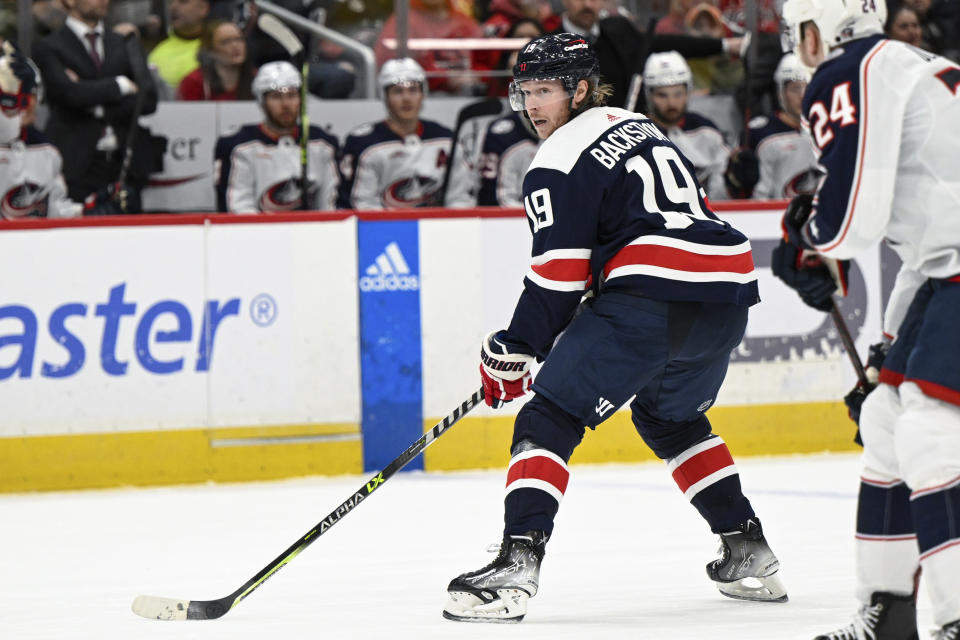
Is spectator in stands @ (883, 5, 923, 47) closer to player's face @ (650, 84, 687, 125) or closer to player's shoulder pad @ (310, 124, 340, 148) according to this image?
player's face @ (650, 84, 687, 125)

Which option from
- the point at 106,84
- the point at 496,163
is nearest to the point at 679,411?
the point at 496,163

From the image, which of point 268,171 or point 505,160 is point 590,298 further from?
point 268,171

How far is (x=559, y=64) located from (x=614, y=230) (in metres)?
0.39

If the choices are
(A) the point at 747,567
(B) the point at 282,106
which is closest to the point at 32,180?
(B) the point at 282,106

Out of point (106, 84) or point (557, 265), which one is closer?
point (557, 265)

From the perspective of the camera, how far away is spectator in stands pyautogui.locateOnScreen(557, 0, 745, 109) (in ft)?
22.1

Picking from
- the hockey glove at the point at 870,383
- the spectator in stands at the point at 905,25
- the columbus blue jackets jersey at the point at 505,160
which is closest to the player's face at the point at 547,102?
the hockey glove at the point at 870,383

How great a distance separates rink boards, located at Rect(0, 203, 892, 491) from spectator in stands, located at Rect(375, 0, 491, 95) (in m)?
1.83

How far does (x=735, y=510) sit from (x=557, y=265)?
79cm

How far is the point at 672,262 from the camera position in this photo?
2.85 m

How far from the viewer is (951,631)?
2152 millimetres

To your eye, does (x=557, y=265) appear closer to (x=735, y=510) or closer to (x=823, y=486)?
(x=735, y=510)

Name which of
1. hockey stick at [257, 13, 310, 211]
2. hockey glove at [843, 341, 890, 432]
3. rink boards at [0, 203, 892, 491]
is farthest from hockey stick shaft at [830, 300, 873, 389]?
hockey stick at [257, 13, 310, 211]

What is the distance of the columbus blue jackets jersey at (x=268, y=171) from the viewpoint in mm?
6277
